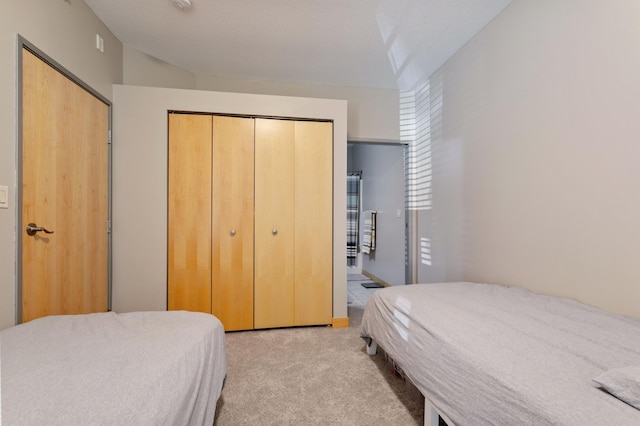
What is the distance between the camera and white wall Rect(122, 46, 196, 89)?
110 inches

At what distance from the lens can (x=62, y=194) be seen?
195 centimetres

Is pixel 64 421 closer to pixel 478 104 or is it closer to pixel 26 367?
pixel 26 367

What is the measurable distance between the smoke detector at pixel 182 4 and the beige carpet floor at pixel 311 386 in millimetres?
2623

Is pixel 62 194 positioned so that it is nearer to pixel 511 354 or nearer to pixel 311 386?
pixel 311 386

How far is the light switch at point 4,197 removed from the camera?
1.50m

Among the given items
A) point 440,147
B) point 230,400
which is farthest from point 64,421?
point 440,147

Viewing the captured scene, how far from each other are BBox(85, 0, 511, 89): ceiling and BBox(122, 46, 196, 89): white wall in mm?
59

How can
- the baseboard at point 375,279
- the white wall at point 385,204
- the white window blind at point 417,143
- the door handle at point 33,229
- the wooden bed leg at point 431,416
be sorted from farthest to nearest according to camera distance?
1. the baseboard at point 375,279
2. the white wall at point 385,204
3. the white window blind at point 417,143
4. the door handle at point 33,229
5. the wooden bed leg at point 431,416

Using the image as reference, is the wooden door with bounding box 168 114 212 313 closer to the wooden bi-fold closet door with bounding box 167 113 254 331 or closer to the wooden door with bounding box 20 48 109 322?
the wooden bi-fold closet door with bounding box 167 113 254 331

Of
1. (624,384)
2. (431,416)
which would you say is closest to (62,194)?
(431,416)

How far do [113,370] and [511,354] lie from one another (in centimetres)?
137

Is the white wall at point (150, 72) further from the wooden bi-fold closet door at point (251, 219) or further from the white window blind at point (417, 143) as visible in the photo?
the white window blind at point (417, 143)

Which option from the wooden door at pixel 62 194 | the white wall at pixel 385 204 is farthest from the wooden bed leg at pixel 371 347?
the wooden door at pixel 62 194

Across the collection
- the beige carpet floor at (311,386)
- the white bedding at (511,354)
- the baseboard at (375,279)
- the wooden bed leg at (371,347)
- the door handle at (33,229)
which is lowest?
the baseboard at (375,279)
